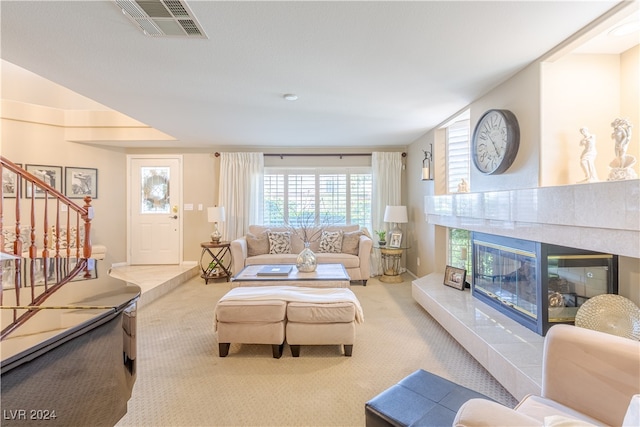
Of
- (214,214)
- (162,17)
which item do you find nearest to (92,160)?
(214,214)

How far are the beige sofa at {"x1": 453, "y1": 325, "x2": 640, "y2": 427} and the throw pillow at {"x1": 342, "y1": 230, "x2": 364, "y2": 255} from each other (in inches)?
141

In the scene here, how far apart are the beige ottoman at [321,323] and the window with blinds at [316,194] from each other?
3.31 m

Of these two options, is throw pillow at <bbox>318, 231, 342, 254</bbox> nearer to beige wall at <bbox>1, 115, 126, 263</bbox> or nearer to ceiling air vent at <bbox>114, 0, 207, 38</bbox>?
ceiling air vent at <bbox>114, 0, 207, 38</bbox>

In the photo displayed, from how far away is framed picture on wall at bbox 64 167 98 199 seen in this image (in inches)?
197

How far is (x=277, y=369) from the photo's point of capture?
7.55ft

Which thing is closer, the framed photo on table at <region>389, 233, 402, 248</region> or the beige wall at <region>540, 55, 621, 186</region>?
the beige wall at <region>540, 55, 621, 186</region>

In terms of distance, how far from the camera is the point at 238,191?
551cm

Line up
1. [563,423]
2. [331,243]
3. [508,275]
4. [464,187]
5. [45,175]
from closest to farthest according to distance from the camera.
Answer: [563,423] < [508,275] < [464,187] < [45,175] < [331,243]

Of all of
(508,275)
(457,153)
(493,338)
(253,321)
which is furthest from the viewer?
(457,153)

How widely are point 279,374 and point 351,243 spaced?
2938 millimetres

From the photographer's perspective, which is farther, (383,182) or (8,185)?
(383,182)

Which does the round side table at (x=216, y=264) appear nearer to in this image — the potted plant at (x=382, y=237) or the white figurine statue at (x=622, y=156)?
the potted plant at (x=382, y=237)

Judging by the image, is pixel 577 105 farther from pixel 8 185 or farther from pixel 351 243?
pixel 8 185

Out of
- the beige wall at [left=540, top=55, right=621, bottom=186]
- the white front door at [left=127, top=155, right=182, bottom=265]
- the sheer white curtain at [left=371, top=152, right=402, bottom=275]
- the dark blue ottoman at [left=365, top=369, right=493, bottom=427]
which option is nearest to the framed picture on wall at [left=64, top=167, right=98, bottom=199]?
the white front door at [left=127, top=155, right=182, bottom=265]
